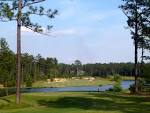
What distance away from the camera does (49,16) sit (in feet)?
122

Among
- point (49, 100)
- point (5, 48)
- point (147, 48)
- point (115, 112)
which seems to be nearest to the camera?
point (115, 112)

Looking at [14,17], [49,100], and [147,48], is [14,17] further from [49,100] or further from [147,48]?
[147,48]

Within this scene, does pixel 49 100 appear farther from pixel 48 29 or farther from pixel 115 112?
pixel 115 112

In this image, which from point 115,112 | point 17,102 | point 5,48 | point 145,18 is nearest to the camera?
point 115,112

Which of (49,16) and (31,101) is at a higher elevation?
(49,16)

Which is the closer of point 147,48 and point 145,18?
point 145,18

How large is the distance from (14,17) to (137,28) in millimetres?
22108

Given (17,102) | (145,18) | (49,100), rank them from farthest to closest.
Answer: (145,18) < (49,100) < (17,102)

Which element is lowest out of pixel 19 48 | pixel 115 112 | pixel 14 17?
pixel 115 112

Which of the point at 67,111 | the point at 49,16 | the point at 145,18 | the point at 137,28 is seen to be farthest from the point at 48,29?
the point at 137,28

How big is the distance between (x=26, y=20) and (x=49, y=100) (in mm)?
6938

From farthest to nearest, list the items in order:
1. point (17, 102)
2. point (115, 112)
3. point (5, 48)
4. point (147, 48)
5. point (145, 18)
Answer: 1. point (5, 48)
2. point (147, 48)
3. point (145, 18)
4. point (17, 102)
5. point (115, 112)

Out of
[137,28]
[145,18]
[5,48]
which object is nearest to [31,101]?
[145,18]

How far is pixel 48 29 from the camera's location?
1476 inches
